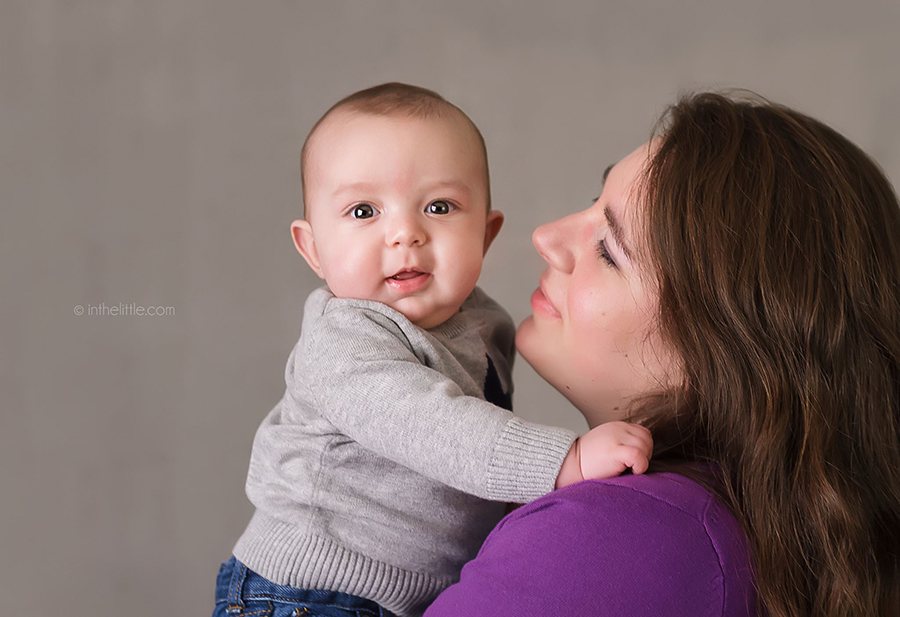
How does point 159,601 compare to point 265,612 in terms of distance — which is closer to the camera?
point 265,612

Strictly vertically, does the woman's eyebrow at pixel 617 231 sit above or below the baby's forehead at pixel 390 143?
below

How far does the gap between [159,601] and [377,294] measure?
2267 millimetres

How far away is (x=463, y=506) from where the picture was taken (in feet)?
5.42

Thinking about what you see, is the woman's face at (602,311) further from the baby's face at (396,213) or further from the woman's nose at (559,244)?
the baby's face at (396,213)

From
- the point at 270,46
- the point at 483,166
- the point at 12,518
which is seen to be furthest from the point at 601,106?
the point at 12,518

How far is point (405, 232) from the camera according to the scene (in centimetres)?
163

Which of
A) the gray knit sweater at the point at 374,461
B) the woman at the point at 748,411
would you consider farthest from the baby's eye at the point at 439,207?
A: the woman at the point at 748,411

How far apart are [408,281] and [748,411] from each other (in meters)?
0.62

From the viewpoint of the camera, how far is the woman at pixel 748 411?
1200 millimetres

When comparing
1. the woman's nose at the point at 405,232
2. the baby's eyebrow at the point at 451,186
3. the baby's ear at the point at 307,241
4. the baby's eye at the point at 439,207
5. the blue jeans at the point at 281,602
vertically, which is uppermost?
the baby's eyebrow at the point at 451,186

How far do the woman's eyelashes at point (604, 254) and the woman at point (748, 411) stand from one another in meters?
0.05

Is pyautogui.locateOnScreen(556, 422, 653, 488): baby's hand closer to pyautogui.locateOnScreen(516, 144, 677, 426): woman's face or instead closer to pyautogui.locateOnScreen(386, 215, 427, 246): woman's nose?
pyautogui.locateOnScreen(516, 144, 677, 426): woman's face

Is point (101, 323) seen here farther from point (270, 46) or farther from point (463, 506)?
point (463, 506)

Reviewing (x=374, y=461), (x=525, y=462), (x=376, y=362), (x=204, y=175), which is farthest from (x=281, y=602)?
(x=204, y=175)
